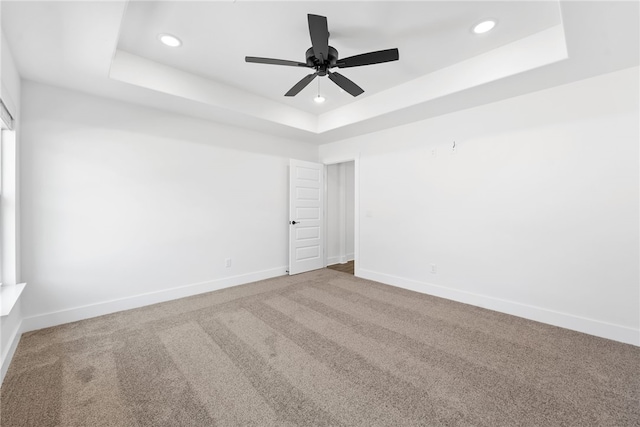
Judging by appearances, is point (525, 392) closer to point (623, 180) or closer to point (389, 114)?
point (623, 180)

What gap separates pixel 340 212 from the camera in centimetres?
597

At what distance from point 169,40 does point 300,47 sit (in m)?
1.22

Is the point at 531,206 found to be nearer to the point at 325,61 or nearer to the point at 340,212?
the point at 325,61

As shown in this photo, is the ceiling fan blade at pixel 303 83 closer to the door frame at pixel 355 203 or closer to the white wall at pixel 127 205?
the white wall at pixel 127 205

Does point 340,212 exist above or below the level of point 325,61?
below

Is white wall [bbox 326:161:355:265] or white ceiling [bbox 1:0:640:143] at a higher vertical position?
white ceiling [bbox 1:0:640:143]

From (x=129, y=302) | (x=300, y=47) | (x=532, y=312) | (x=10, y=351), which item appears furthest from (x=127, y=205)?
(x=532, y=312)

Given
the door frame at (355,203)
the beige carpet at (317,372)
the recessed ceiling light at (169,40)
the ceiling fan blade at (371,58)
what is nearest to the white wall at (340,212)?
the door frame at (355,203)

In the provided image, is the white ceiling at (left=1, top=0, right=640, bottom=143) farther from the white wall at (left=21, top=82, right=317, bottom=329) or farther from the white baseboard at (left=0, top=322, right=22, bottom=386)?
the white baseboard at (left=0, top=322, right=22, bottom=386)

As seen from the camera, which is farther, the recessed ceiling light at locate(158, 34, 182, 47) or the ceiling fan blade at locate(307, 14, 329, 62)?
the recessed ceiling light at locate(158, 34, 182, 47)

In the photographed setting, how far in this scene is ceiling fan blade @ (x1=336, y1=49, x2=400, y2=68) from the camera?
6.81ft

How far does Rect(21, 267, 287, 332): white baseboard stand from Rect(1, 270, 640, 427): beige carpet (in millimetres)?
134

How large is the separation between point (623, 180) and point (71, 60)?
510cm

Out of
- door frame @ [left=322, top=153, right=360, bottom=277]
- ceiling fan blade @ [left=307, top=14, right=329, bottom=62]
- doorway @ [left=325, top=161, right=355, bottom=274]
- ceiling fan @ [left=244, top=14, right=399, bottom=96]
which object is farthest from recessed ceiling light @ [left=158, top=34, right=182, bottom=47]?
doorway @ [left=325, top=161, right=355, bottom=274]
